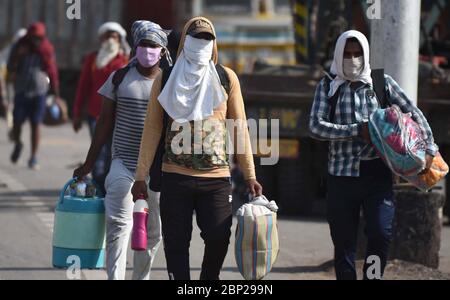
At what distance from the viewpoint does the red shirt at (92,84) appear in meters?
11.5

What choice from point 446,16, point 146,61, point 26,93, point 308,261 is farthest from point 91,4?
point 146,61

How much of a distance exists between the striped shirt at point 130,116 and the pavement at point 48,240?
1267 millimetres

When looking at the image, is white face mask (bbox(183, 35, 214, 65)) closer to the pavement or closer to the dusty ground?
the pavement

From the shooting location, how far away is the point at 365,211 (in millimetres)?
7410

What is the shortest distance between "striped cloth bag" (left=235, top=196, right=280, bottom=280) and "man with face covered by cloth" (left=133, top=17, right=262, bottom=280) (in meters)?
0.14

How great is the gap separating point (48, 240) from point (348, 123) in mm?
3727

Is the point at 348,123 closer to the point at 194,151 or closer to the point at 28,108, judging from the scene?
the point at 194,151

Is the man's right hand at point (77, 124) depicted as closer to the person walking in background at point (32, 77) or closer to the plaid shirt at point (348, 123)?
the plaid shirt at point (348, 123)

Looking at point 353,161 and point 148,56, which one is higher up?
point 148,56

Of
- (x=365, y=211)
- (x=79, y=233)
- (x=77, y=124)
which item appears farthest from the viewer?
(x=77, y=124)

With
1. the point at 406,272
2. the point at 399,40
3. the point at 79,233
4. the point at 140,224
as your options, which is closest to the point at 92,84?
the point at 399,40

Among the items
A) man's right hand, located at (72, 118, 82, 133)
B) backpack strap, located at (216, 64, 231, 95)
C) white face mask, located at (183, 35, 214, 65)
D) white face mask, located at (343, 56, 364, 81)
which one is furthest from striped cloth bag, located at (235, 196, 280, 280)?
man's right hand, located at (72, 118, 82, 133)

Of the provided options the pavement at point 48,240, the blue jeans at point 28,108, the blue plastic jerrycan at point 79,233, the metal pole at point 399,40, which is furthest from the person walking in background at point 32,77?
the blue plastic jerrycan at point 79,233
